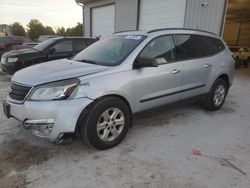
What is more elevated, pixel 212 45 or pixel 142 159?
pixel 212 45

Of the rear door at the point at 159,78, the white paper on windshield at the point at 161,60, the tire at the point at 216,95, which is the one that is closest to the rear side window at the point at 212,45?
the tire at the point at 216,95

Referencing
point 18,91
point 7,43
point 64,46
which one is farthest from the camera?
point 7,43

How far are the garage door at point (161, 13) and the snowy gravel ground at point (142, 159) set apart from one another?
6.13 metres

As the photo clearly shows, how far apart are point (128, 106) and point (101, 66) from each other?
27.9 inches

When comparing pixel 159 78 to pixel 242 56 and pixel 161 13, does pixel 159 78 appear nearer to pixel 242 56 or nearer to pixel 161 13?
pixel 161 13

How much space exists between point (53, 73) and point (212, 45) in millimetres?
3370

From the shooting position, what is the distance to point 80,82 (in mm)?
2881

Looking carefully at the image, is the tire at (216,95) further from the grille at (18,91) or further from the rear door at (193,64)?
the grille at (18,91)

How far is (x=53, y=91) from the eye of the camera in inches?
111

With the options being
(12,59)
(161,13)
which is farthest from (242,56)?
(12,59)

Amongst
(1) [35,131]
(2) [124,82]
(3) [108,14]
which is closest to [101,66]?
(2) [124,82]

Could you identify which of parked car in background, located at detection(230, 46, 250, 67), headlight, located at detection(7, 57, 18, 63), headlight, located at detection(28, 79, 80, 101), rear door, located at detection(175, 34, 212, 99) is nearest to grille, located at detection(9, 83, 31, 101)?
headlight, located at detection(28, 79, 80, 101)

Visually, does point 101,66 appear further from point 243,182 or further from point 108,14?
point 108,14

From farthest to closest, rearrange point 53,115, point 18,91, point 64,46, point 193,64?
point 64,46, point 193,64, point 18,91, point 53,115
